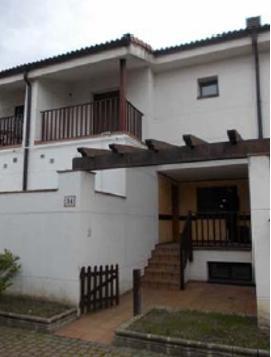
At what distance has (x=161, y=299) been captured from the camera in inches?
292

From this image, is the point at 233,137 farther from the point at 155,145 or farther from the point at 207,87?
the point at 207,87

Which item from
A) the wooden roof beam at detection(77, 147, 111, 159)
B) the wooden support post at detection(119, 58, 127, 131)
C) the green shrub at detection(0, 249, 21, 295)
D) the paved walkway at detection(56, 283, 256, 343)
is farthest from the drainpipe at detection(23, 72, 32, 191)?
the paved walkway at detection(56, 283, 256, 343)

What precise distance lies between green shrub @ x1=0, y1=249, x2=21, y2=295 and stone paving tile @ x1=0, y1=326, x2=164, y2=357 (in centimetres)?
134

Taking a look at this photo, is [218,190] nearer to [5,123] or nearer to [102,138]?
[102,138]

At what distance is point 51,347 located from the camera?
488 centimetres

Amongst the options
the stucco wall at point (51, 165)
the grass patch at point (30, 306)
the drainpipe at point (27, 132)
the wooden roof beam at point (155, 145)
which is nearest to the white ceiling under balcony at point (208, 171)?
the stucco wall at point (51, 165)

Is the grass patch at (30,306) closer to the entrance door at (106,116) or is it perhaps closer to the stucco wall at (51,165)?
the stucco wall at (51,165)

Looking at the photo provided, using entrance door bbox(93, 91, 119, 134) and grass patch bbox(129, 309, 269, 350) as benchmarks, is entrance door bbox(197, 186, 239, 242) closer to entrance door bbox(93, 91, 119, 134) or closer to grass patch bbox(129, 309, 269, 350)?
entrance door bbox(93, 91, 119, 134)

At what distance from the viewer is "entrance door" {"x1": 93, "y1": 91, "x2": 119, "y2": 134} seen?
34.7 feet

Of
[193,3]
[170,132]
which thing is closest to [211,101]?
[170,132]

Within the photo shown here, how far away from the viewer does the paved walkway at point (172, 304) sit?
556 cm

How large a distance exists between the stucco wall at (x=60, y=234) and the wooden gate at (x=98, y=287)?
Result: 0.16m

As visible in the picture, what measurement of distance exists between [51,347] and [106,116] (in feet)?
24.0

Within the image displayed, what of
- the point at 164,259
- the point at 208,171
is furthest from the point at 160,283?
the point at 208,171
